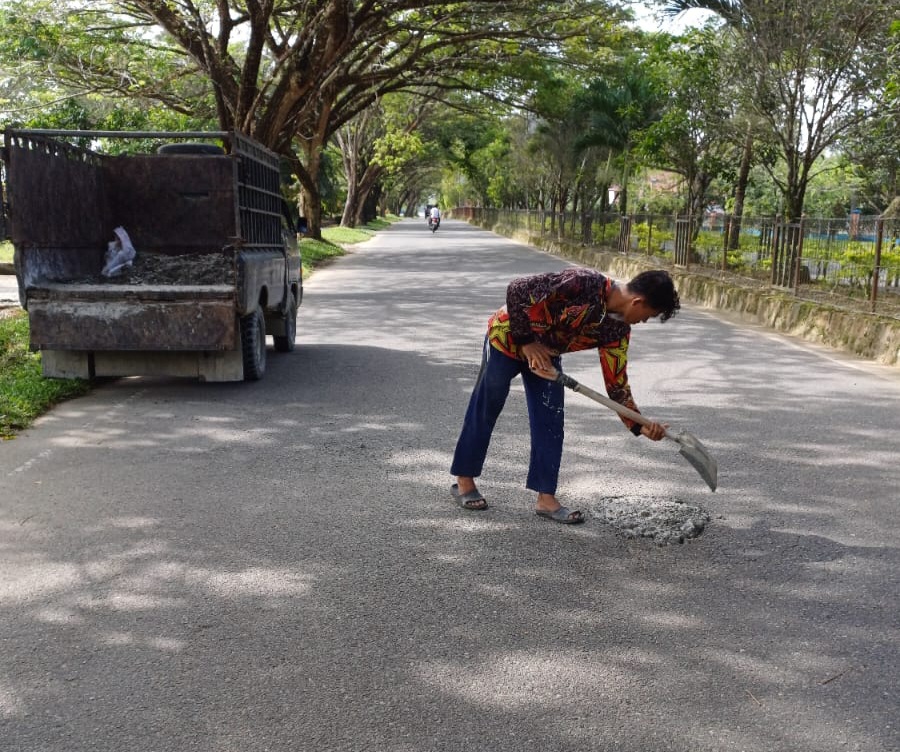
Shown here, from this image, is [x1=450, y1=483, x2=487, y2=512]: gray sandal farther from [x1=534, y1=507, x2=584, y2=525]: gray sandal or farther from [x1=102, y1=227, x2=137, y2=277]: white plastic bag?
[x1=102, y1=227, x2=137, y2=277]: white plastic bag

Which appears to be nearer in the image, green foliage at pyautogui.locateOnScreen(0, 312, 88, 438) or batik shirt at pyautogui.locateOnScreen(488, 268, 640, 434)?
batik shirt at pyautogui.locateOnScreen(488, 268, 640, 434)

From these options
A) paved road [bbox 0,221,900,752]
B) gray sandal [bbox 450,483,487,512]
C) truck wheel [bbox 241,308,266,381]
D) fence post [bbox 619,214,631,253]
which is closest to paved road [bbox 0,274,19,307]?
truck wheel [bbox 241,308,266,381]

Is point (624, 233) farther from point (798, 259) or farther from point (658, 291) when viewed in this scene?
point (658, 291)

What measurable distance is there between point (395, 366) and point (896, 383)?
176 inches

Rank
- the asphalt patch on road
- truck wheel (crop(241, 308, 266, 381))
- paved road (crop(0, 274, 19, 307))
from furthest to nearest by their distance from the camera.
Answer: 1. paved road (crop(0, 274, 19, 307))
2. truck wheel (crop(241, 308, 266, 381))
3. the asphalt patch on road

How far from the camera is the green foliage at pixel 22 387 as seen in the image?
21.6 ft

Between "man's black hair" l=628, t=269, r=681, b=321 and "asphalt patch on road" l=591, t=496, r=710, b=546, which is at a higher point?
"man's black hair" l=628, t=269, r=681, b=321

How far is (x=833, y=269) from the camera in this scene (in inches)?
468

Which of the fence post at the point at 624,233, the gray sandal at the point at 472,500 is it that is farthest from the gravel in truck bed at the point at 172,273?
the fence post at the point at 624,233

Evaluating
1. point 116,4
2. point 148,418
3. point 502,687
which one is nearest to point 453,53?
point 116,4

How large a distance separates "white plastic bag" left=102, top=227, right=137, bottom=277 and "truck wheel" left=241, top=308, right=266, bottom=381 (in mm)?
1532

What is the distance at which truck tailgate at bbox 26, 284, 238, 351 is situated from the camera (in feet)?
24.2

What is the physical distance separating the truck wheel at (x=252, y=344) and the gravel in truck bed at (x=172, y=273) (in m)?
0.43

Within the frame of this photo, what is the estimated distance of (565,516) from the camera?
184 inches
